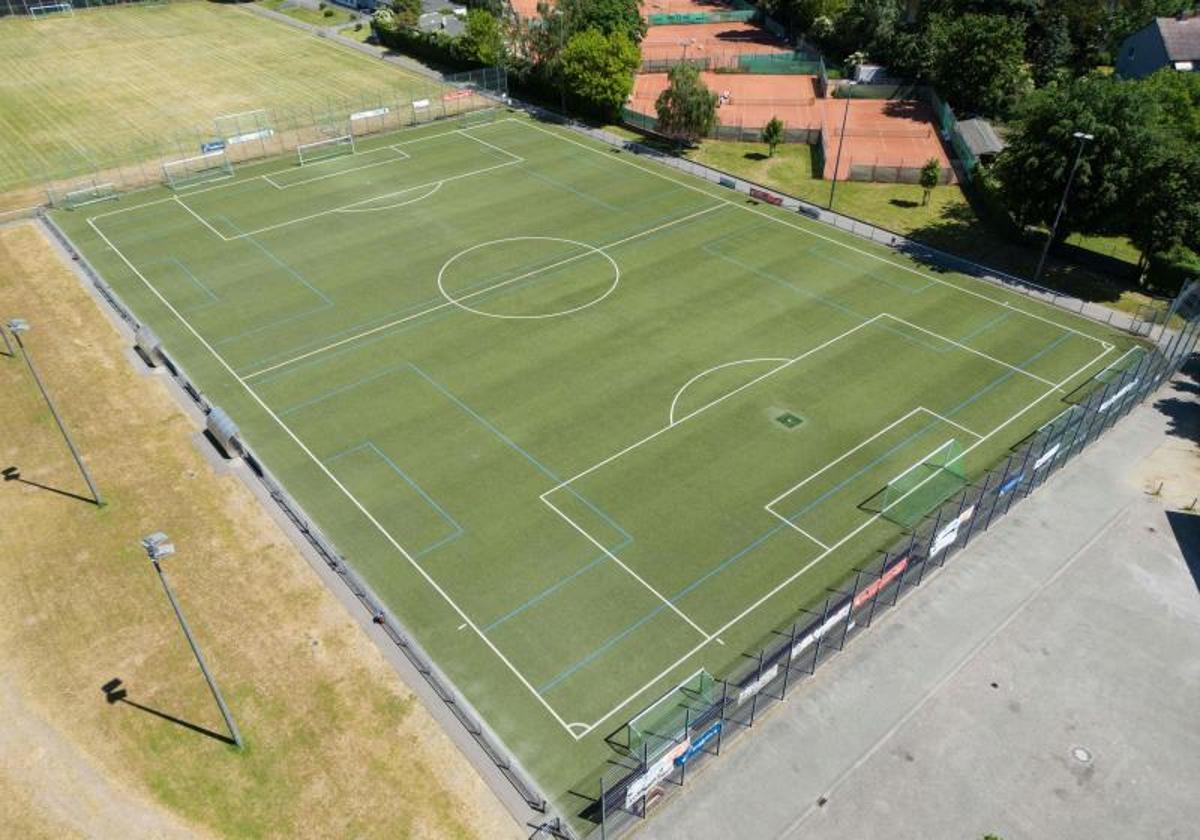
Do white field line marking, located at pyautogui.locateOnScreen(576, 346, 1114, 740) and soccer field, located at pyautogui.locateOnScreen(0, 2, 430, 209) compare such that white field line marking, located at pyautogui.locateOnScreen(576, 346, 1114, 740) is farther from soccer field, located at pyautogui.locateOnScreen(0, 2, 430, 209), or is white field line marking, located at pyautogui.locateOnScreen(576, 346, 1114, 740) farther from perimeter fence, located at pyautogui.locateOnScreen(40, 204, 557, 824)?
soccer field, located at pyautogui.locateOnScreen(0, 2, 430, 209)

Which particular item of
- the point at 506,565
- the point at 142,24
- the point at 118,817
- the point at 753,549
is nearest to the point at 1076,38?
the point at 753,549

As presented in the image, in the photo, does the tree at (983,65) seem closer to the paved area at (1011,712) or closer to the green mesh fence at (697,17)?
the green mesh fence at (697,17)

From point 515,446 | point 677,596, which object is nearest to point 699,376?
point 515,446

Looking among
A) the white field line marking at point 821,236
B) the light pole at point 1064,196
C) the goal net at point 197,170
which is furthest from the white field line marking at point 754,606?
the goal net at point 197,170

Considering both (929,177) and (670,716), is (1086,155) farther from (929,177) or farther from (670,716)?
(670,716)

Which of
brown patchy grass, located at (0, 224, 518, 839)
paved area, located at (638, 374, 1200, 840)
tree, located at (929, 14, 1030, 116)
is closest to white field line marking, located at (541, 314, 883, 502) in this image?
brown patchy grass, located at (0, 224, 518, 839)

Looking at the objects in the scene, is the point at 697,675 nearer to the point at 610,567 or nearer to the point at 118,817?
the point at 610,567
